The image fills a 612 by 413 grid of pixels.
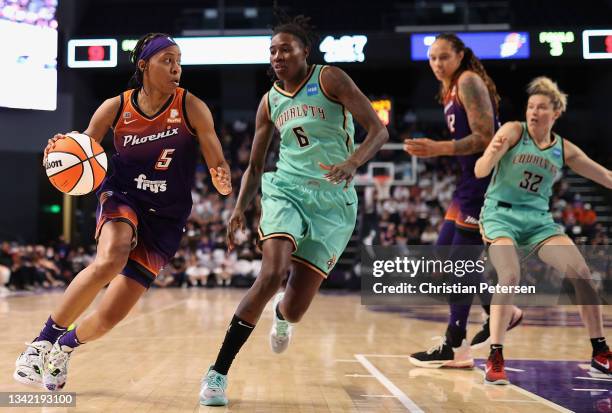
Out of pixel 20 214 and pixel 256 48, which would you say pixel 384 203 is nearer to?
pixel 256 48

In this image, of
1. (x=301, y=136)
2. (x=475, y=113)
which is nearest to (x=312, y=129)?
(x=301, y=136)

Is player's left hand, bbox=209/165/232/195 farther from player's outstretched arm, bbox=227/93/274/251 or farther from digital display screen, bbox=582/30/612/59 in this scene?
digital display screen, bbox=582/30/612/59

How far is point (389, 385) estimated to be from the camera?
14.0ft

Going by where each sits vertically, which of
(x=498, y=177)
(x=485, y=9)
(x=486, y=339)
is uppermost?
(x=485, y=9)

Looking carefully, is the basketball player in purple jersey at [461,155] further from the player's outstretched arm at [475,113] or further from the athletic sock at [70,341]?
the athletic sock at [70,341]

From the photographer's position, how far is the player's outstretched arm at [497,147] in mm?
4637

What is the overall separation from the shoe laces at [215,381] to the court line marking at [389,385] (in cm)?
94

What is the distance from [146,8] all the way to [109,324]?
19.7m

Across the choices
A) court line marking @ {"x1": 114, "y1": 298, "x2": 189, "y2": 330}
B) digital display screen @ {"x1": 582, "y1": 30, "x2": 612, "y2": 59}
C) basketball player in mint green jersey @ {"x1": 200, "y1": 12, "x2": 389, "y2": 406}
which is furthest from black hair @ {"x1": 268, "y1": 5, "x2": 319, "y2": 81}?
digital display screen @ {"x1": 582, "y1": 30, "x2": 612, "y2": 59}

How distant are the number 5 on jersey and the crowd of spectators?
11.7m

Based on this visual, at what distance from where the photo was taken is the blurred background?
1681 cm

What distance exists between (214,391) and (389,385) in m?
1.22

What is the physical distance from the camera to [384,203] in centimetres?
1797

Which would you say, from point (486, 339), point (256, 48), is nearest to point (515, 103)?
point (256, 48)
